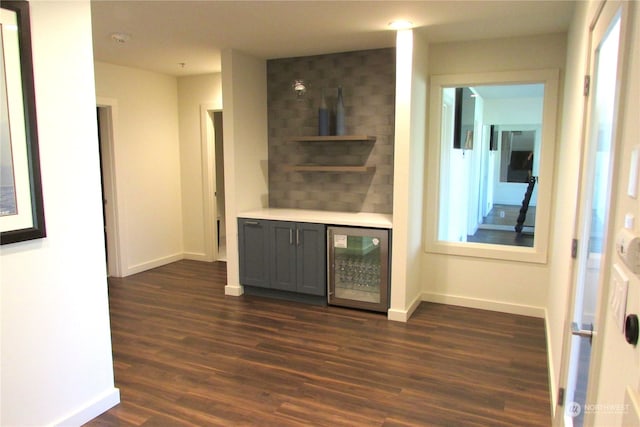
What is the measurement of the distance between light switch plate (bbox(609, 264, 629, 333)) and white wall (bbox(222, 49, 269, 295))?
382 cm

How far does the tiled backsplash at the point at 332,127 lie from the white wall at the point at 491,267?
626mm

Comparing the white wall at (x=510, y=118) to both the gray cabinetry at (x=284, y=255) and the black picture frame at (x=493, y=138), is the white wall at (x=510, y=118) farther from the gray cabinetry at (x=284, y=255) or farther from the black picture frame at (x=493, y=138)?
the gray cabinetry at (x=284, y=255)

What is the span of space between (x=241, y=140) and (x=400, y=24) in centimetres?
196

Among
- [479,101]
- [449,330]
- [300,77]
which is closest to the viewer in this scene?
[449,330]

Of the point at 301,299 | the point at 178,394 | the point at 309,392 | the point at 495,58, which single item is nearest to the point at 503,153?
the point at 495,58

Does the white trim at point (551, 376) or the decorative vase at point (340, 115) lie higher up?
the decorative vase at point (340, 115)

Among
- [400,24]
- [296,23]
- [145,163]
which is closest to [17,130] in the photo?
[296,23]

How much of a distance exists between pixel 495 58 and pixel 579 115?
197 centimetres

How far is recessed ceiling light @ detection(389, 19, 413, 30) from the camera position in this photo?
11.4 feet

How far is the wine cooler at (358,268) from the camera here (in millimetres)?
4016

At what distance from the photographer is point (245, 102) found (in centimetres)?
464

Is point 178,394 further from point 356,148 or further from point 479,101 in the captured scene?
point 479,101

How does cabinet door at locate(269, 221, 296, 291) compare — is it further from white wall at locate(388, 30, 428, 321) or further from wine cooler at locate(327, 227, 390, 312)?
white wall at locate(388, 30, 428, 321)

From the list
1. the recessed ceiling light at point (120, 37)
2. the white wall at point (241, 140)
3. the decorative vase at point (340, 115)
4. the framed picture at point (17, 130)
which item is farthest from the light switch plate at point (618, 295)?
the recessed ceiling light at point (120, 37)
